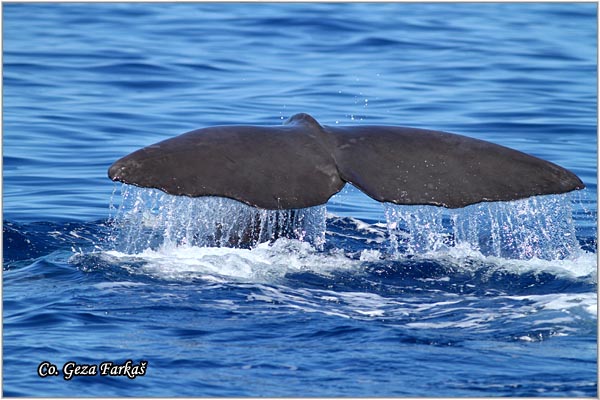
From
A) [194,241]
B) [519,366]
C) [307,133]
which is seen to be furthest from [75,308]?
[519,366]

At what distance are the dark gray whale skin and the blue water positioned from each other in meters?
0.59

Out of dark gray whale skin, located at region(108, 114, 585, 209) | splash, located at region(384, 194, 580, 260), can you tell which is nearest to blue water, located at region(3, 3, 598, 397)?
splash, located at region(384, 194, 580, 260)

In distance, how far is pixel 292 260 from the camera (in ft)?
22.4

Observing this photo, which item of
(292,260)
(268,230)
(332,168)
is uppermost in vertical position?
(332,168)

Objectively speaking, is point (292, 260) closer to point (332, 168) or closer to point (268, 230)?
point (268, 230)

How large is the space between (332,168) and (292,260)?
0.98m

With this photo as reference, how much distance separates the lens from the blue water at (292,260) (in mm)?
5051

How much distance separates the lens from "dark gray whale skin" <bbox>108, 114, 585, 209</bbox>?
5.68 meters

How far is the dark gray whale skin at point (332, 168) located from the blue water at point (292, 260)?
1.93ft

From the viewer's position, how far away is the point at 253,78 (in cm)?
1667

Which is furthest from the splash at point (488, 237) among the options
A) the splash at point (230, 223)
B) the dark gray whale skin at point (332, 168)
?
the dark gray whale skin at point (332, 168)

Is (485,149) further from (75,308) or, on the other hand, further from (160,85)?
(160,85)

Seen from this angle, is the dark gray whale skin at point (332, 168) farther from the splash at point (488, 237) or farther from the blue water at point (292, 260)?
the splash at point (488, 237)

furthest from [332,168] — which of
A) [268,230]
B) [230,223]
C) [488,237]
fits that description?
[488,237]
